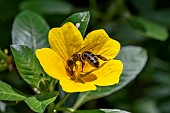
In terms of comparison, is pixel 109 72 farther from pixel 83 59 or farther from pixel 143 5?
pixel 143 5

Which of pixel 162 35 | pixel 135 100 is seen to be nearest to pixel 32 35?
pixel 162 35

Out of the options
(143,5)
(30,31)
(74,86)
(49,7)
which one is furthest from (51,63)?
(143,5)

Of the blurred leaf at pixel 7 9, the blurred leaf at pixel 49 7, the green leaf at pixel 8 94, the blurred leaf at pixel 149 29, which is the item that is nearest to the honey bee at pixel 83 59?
the green leaf at pixel 8 94

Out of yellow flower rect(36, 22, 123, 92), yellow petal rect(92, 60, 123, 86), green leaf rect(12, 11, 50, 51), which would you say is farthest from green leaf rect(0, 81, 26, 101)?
green leaf rect(12, 11, 50, 51)

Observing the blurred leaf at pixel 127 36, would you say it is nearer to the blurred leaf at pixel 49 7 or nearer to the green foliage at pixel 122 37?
the green foliage at pixel 122 37

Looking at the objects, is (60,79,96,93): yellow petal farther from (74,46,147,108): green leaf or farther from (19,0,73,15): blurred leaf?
(19,0,73,15): blurred leaf
